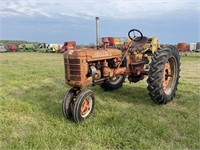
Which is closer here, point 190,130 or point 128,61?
point 190,130

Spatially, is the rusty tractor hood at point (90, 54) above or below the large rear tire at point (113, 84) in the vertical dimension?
above

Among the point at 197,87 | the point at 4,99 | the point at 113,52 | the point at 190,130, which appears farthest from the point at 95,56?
the point at 197,87

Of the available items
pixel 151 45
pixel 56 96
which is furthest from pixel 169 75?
pixel 56 96

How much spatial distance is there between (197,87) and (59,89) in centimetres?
377

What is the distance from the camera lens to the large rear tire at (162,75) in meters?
5.44

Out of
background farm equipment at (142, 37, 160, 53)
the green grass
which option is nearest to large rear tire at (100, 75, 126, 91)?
the green grass

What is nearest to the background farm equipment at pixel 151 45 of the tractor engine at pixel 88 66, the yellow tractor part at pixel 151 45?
the yellow tractor part at pixel 151 45

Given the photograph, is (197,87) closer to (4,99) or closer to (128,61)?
(128,61)

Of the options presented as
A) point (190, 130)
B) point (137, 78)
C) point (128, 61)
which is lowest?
point (190, 130)

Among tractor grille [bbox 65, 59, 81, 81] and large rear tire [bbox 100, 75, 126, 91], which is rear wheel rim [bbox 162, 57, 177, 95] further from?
tractor grille [bbox 65, 59, 81, 81]

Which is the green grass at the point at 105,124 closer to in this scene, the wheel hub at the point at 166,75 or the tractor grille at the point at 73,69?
the wheel hub at the point at 166,75

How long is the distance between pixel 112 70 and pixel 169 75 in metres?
1.44

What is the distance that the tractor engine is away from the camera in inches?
183

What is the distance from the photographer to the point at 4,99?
5914 millimetres
